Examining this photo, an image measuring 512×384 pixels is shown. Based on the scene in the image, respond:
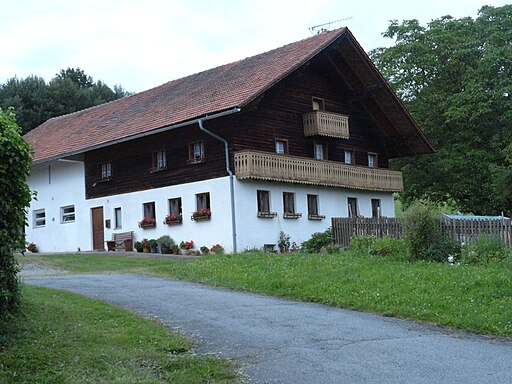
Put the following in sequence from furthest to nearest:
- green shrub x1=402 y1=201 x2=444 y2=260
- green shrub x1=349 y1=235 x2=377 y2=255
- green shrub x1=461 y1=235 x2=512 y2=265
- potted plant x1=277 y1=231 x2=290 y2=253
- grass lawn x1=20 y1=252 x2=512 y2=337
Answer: potted plant x1=277 y1=231 x2=290 y2=253 → green shrub x1=349 y1=235 x2=377 y2=255 → green shrub x1=402 y1=201 x2=444 y2=260 → green shrub x1=461 y1=235 x2=512 y2=265 → grass lawn x1=20 y1=252 x2=512 y2=337

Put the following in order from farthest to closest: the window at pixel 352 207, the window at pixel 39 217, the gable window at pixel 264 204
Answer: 1. the window at pixel 39 217
2. the window at pixel 352 207
3. the gable window at pixel 264 204

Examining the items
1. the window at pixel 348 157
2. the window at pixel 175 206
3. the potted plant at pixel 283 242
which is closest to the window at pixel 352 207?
the window at pixel 348 157

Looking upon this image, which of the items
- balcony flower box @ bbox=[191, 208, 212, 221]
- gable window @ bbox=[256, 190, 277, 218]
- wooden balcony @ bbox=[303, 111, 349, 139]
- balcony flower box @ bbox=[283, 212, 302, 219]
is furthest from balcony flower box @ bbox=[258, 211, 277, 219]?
wooden balcony @ bbox=[303, 111, 349, 139]

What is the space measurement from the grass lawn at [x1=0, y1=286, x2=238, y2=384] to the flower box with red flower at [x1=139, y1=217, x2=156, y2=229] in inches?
780

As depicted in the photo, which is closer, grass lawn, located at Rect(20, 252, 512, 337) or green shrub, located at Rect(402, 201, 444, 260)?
grass lawn, located at Rect(20, 252, 512, 337)

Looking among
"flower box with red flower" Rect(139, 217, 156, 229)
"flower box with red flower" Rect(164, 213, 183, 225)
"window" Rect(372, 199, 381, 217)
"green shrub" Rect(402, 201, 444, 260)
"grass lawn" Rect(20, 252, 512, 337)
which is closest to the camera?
"grass lawn" Rect(20, 252, 512, 337)

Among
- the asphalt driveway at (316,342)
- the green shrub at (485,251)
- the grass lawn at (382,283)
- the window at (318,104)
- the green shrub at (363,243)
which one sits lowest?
the asphalt driveway at (316,342)

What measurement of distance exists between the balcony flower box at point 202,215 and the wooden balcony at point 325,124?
645cm

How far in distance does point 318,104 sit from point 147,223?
9.84m

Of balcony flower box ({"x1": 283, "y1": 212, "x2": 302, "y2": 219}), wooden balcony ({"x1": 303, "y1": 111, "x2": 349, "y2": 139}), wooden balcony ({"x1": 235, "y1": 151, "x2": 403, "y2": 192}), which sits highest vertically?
wooden balcony ({"x1": 303, "y1": 111, "x2": 349, "y2": 139})

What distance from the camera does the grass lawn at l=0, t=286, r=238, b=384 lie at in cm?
851

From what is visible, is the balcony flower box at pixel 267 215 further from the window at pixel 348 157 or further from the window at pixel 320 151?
the window at pixel 348 157

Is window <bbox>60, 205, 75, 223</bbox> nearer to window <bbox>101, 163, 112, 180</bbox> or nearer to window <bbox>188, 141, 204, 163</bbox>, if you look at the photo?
window <bbox>101, 163, 112, 180</bbox>

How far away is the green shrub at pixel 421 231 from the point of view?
19203mm
